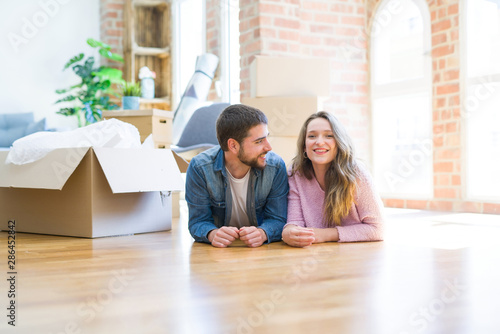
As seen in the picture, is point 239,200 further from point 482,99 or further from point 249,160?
point 482,99

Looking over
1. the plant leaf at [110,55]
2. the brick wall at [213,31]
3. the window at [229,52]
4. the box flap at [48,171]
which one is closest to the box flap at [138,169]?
the box flap at [48,171]

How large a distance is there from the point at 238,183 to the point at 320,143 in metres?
0.38

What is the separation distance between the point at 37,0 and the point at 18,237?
15.2ft

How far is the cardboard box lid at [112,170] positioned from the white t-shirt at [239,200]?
47 centimetres

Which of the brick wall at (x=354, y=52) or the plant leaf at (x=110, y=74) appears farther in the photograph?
the plant leaf at (x=110, y=74)

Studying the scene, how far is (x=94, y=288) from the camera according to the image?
145cm

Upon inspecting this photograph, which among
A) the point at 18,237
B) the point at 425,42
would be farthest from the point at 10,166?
the point at 425,42

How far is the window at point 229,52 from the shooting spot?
533 centimetres

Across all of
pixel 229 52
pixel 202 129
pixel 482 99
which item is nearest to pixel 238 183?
pixel 202 129

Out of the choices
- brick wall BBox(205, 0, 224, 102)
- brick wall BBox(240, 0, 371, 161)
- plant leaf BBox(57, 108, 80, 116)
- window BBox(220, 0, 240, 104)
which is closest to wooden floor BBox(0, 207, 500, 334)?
brick wall BBox(240, 0, 371, 161)

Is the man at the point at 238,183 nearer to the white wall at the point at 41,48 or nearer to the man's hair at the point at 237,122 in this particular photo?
the man's hair at the point at 237,122

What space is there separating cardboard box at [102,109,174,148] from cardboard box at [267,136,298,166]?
0.71m

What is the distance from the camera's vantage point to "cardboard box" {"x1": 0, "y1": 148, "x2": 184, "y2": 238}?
8.21ft

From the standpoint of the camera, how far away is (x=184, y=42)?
21.1 ft
